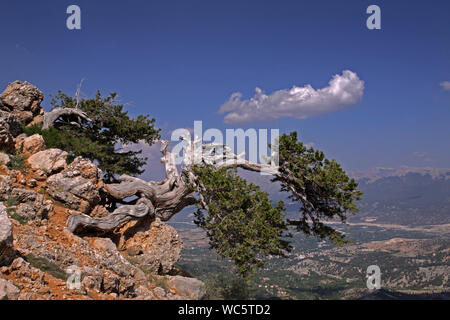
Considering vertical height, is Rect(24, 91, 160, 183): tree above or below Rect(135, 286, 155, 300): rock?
above

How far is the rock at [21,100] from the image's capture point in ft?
82.9

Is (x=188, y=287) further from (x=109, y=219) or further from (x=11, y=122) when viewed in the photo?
(x=11, y=122)

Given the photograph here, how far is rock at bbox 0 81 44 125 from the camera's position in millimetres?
25266

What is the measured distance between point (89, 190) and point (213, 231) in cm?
741

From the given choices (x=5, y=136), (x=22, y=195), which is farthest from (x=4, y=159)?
(x=22, y=195)

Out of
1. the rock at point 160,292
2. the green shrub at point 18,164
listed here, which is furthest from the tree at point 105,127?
the rock at point 160,292

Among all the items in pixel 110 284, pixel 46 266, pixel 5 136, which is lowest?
pixel 110 284

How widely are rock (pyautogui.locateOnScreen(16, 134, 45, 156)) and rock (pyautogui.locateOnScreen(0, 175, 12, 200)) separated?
180 inches

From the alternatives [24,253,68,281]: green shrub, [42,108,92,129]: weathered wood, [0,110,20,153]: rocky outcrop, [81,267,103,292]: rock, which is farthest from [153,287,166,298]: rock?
[42,108,92,129]: weathered wood

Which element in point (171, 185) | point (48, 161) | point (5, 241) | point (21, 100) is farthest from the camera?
point (21, 100)

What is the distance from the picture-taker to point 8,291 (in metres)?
8.11

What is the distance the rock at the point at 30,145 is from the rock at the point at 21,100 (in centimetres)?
767

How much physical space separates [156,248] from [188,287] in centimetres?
Answer: 431

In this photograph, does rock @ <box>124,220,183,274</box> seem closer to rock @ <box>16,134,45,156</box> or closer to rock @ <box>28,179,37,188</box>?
rock @ <box>28,179,37,188</box>
